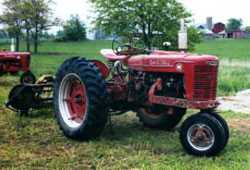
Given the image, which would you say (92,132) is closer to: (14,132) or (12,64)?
(14,132)

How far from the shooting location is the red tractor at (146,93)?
5.84 m

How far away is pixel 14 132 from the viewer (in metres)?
7.07

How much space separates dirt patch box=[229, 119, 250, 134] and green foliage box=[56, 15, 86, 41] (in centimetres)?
3771

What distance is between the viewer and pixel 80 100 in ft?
22.9

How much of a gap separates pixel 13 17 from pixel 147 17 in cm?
1783

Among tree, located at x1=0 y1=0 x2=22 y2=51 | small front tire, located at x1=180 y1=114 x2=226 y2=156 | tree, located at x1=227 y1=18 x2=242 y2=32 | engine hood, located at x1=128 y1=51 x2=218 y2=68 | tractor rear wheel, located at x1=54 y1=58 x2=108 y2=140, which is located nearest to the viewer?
small front tire, located at x1=180 y1=114 x2=226 y2=156

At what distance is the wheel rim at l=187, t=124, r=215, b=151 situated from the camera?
18.9ft

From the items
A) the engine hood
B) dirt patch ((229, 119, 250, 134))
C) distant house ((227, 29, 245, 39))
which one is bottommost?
dirt patch ((229, 119, 250, 134))

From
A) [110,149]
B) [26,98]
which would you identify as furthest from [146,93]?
[26,98]

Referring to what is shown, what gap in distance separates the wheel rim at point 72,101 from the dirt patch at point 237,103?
10.4 ft

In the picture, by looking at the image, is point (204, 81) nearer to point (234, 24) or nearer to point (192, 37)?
point (192, 37)

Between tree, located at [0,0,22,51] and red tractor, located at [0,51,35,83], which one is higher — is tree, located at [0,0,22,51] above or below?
above

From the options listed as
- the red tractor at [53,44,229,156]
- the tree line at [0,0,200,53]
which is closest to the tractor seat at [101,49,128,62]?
the red tractor at [53,44,229,156]

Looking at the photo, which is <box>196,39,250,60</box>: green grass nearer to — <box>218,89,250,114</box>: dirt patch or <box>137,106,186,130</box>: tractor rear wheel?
<box>218,89,250,114</box>: dirt patch
